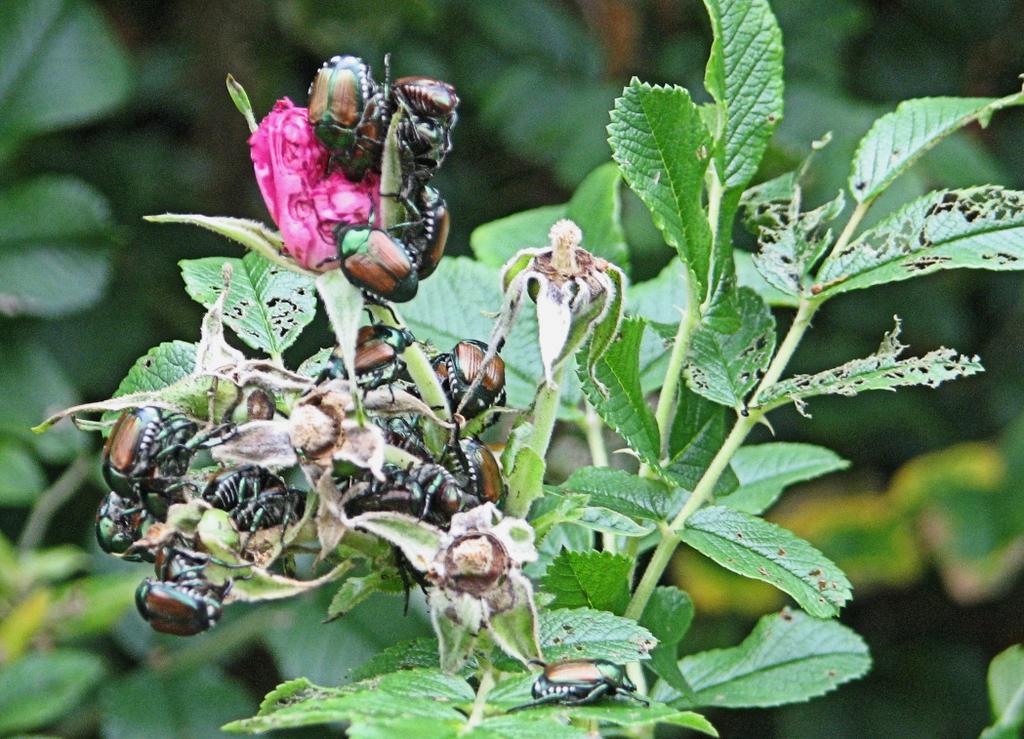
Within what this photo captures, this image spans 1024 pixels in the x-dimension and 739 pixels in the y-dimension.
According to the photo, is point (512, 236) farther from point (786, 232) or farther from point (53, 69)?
point (53, 69)

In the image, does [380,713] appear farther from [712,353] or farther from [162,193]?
[162,193]

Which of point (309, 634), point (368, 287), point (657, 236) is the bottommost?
point (309, 634)

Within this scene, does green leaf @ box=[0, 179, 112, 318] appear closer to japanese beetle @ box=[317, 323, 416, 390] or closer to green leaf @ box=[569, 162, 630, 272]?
green leaf @ box=[569, 162, 630, 272]

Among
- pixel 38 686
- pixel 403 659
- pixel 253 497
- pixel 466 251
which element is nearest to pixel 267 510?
pixel 253 497

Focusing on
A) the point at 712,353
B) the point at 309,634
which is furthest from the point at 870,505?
the point at 712,353

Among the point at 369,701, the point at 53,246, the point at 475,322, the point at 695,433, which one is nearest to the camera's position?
the point at 369,701
